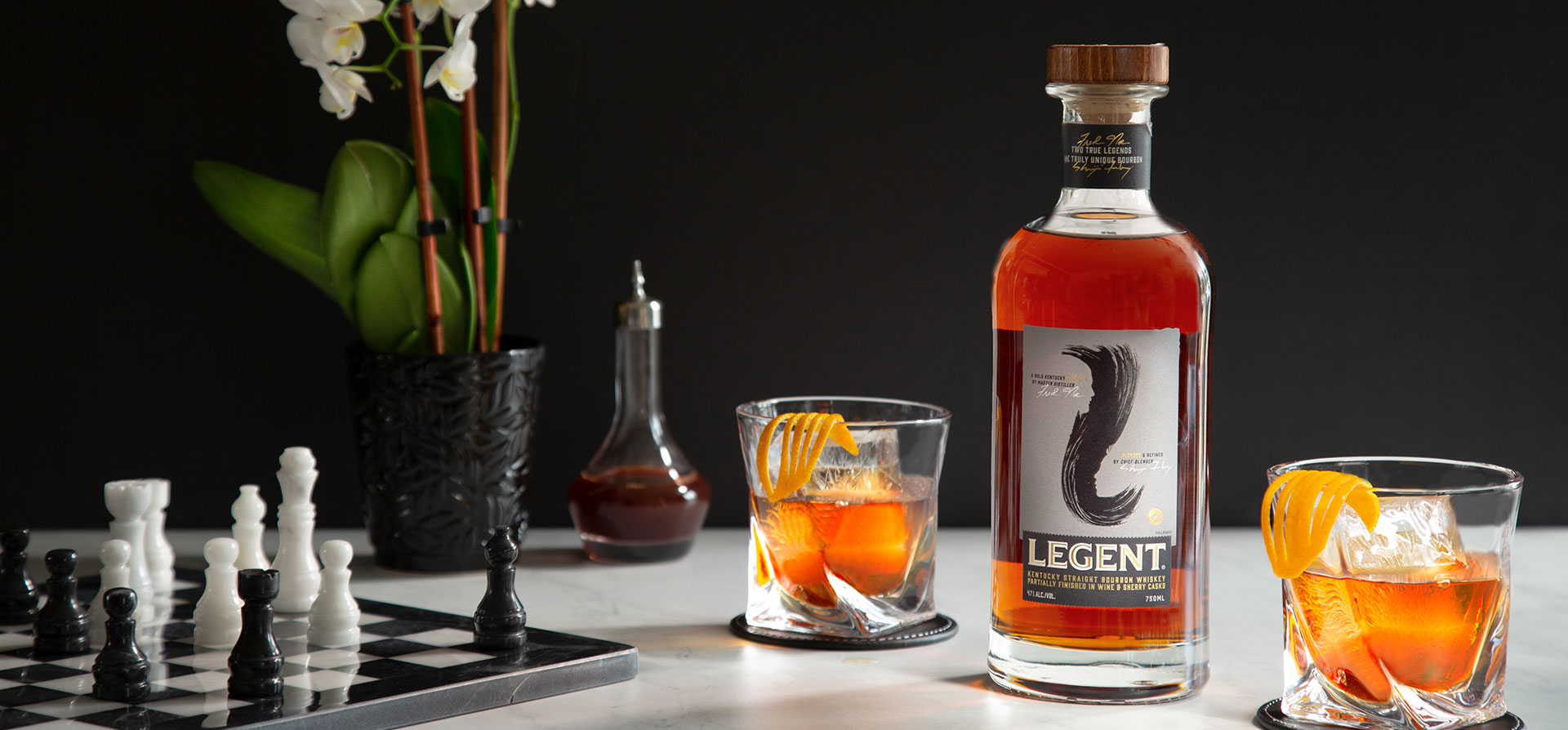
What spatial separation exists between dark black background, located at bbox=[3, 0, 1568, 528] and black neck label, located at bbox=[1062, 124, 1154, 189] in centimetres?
52

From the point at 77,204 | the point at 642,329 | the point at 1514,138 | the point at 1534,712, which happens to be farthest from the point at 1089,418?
the point at 77,204

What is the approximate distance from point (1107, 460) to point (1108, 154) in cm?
17

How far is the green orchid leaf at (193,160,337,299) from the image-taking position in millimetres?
1202

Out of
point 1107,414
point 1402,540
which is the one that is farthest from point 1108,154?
point 1402,540

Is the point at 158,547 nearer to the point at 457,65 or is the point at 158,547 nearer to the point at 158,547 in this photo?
the point at 158,547

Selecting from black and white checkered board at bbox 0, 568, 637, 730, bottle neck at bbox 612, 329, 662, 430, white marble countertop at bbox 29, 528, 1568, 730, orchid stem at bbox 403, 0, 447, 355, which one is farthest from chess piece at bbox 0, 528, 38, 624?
bottle neck at bbox 612, 329, 662, 430

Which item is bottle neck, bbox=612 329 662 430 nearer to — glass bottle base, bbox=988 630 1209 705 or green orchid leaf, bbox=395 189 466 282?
green orchid leaf, bbox=395 189 466 282

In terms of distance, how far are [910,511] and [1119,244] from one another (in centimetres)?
24

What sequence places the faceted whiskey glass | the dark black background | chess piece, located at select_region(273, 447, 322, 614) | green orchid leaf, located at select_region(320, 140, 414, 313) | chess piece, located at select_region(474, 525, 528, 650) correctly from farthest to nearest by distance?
the dark black background → green orchid leaf, located at select_region(320, 140, 414, 313) → chess piece, located at select_region(273, 447, 322, 614) → chess piece, located at select_region(474, 525, 528, 650) → the faceted whiskey glass

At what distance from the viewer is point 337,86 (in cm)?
113

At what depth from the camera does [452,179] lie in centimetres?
125

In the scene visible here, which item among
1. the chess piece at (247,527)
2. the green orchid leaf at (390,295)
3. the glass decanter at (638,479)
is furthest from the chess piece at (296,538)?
the glass decanter at (638,479)

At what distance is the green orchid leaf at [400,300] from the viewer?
119 centimetres

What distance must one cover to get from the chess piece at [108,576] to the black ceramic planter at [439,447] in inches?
9.2
